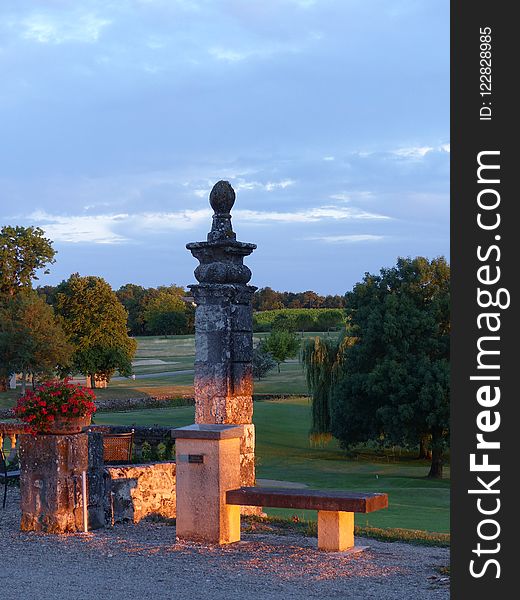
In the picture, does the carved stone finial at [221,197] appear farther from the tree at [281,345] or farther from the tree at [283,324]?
the tree at [283,324]

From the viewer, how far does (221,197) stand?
12.8 m

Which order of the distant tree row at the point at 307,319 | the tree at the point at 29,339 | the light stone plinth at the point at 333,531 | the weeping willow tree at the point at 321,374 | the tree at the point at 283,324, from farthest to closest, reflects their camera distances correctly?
the distant tree row at the point at 307,319 → the tree at the point at 283,324 → the tree at the point at 29,339 → the weeping willow tree at the point at 321,374 → the light stone plinth at the point at 333,531

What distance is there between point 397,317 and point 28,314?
2019 cm

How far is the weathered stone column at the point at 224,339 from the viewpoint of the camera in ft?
40.4

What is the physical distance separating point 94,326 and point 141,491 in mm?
42573

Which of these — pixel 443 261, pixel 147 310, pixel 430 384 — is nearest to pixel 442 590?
pixel 430 384

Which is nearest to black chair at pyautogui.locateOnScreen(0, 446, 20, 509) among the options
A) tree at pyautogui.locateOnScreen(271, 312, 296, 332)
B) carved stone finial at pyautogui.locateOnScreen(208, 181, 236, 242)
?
carved stone finial at pyautogui.locateOnScreen(208, 181, 236, 242)

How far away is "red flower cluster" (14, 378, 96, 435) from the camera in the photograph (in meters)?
10.8

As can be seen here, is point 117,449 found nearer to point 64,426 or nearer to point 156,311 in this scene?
point 64,426

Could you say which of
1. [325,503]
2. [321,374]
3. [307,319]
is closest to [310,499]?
[325,503]

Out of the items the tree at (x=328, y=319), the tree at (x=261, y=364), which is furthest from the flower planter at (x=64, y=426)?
the tree at (x=328, y=319)

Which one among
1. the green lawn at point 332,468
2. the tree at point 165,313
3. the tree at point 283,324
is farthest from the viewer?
the tree at point 165,313

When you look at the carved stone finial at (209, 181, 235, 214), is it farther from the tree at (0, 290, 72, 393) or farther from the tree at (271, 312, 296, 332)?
the tree at (271, 312, 296, 332)

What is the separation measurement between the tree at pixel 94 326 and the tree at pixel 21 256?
3.79 meters
